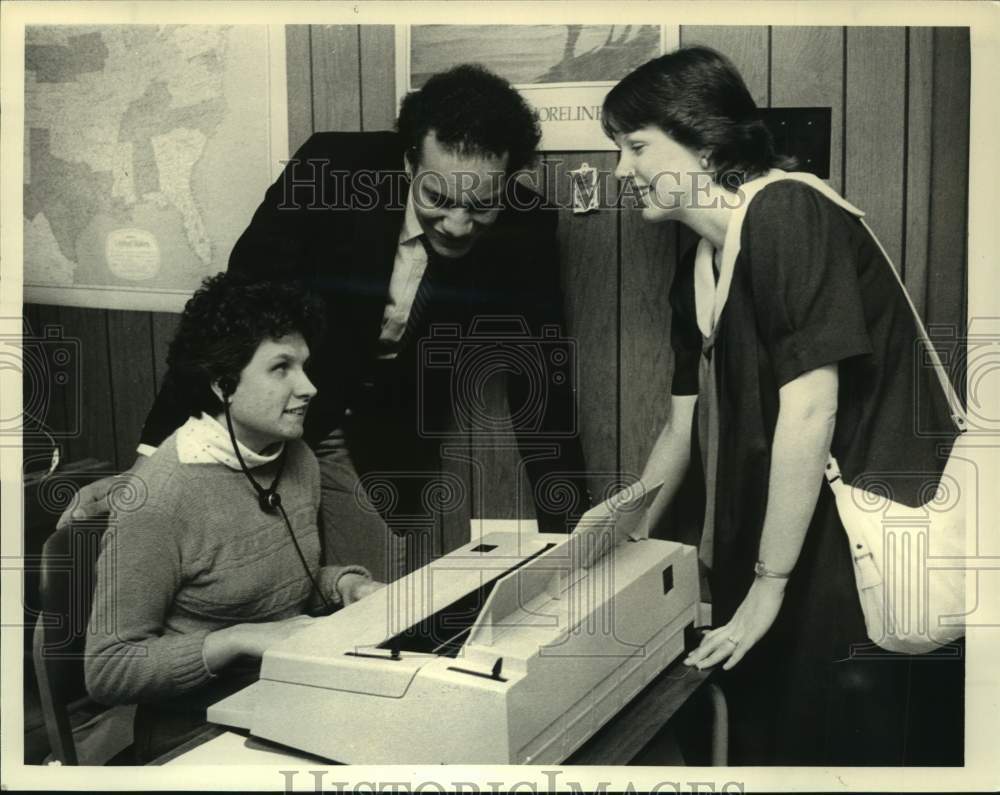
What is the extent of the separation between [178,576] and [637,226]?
38.8 inches

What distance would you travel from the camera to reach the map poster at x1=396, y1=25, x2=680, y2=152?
180 centimetres

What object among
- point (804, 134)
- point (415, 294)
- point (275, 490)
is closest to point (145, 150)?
point (415, 294)

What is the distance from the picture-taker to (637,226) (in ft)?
6.04

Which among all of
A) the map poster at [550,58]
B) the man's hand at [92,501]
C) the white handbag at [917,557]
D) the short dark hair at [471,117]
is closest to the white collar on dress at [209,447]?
the man's hand at [92,501]

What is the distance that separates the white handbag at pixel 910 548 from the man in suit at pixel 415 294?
1.09ft

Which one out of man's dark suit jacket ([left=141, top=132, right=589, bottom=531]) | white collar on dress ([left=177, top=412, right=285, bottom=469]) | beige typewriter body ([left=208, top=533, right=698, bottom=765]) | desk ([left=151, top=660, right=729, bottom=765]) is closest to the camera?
beige typewriter body ([left=208, top=533, right=698, bottom=765])

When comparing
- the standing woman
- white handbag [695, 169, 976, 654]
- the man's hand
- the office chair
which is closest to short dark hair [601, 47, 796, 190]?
the standing woman

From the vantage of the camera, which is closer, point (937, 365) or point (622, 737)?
point (622, 737)

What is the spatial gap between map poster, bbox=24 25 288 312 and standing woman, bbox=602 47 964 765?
0.64 meters

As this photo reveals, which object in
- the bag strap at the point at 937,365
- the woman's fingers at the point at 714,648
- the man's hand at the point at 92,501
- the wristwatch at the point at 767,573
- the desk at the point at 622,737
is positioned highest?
the bag strap at the point at 937,365

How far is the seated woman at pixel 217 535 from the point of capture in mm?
1685

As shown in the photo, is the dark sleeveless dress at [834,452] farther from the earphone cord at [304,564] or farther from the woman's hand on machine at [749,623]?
the earphone cord at [304,564]

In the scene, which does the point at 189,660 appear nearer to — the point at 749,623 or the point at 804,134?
the point at 749,623

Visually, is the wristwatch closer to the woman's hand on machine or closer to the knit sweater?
the woman's hand on machine
